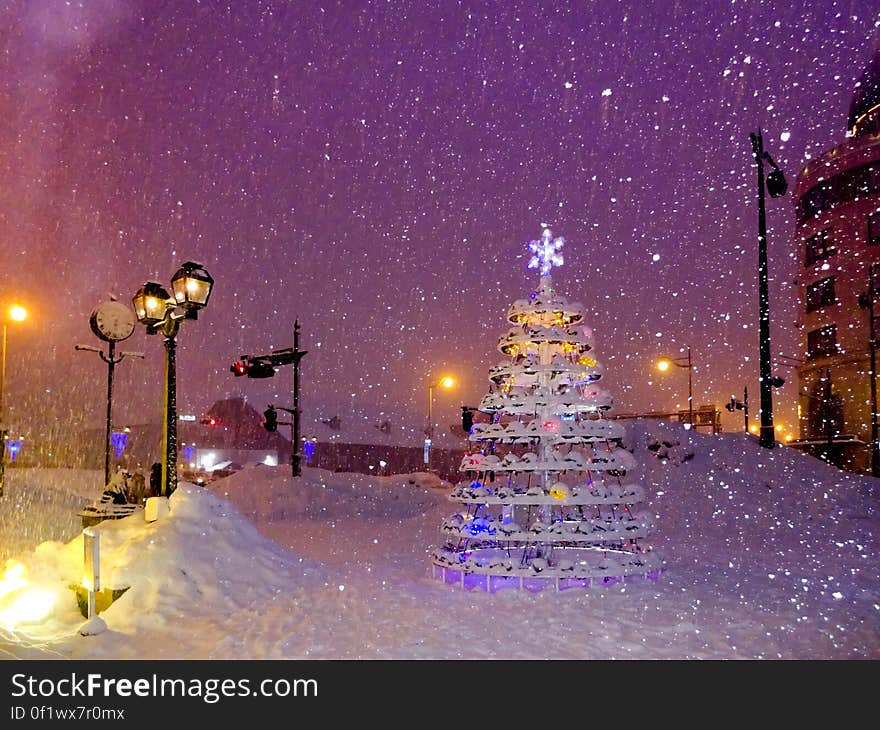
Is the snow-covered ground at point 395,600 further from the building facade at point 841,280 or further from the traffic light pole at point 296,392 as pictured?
the building facade at point 841,280

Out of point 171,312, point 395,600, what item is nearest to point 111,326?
point 171,312

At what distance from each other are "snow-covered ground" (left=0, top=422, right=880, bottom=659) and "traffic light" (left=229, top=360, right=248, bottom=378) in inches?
247

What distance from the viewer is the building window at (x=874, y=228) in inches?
1251

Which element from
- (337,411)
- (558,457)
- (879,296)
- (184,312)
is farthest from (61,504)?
(337,411)

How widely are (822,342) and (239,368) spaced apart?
98.0 ft

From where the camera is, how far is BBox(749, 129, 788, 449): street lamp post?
2019 centimetres

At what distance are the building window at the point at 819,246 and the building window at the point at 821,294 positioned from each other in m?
1.27

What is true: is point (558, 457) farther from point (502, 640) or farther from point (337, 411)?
point (337, 411)

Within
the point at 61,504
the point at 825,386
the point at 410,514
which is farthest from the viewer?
the point at 825,386

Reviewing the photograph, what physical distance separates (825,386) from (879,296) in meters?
5.43

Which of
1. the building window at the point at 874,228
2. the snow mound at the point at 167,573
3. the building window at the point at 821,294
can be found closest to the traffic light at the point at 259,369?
the snow mound at the point at 167,573

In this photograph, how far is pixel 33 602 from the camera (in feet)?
26.7
